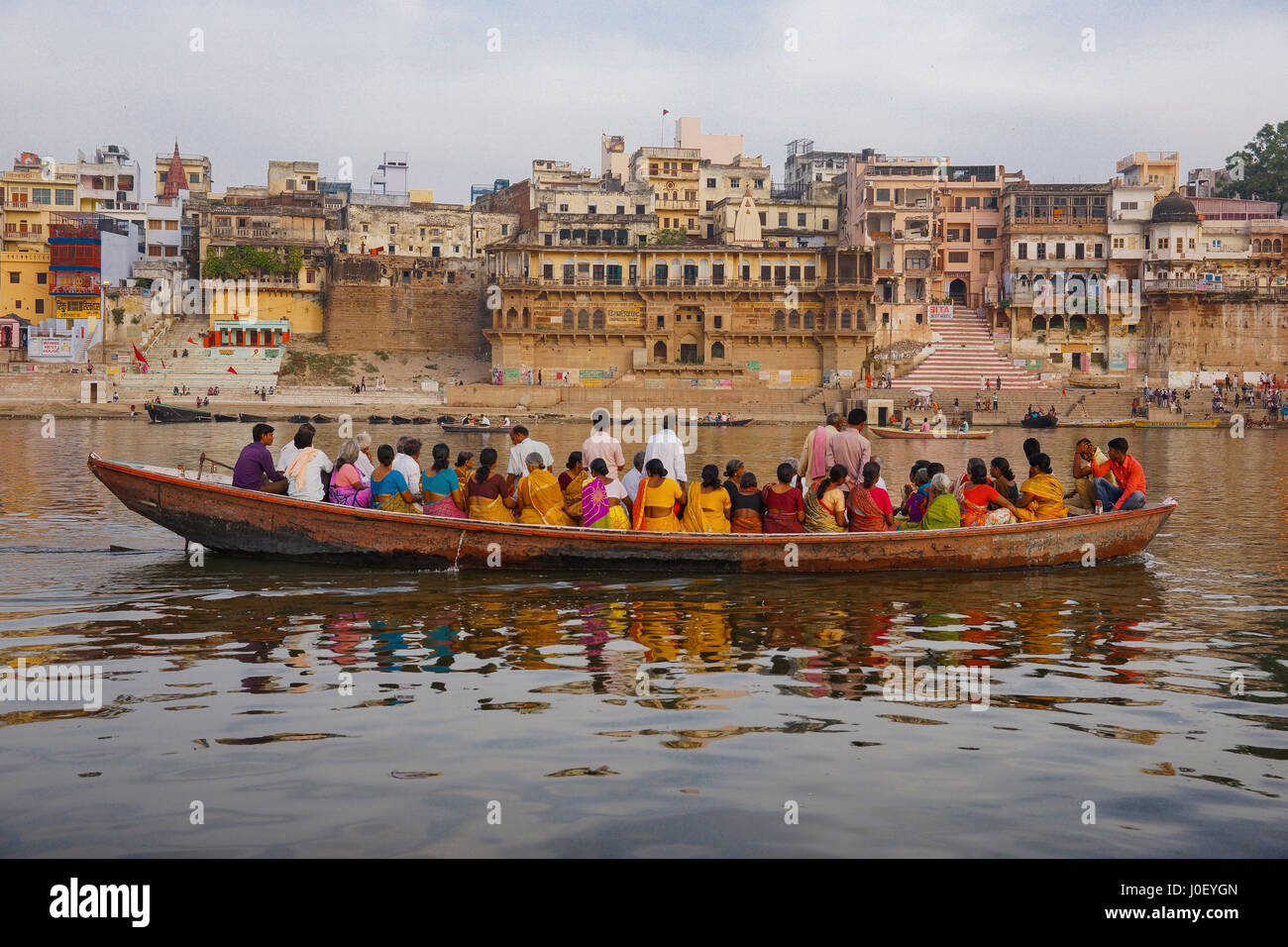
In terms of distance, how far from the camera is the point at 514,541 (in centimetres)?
1273

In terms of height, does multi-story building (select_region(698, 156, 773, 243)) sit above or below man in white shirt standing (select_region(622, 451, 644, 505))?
above

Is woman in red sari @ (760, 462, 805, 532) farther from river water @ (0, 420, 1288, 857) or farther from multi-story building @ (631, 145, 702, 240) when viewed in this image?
multi-story building @ (631, 145, 702, 240)

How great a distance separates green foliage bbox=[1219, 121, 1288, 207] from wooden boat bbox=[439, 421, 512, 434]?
173 ft

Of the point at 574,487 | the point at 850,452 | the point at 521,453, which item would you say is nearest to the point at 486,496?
the point at 521,453

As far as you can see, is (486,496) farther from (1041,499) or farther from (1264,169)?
(1264,169)

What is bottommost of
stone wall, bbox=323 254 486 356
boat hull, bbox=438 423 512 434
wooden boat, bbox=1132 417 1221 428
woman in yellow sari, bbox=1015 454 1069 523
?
woman in yellow sari, bbox=1015 454 1069 523

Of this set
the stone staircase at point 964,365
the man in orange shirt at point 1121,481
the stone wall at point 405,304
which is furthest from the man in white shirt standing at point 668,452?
the stone wall at point 405,304

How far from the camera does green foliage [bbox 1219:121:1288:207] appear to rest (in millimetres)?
74562

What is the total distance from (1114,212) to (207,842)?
222ft

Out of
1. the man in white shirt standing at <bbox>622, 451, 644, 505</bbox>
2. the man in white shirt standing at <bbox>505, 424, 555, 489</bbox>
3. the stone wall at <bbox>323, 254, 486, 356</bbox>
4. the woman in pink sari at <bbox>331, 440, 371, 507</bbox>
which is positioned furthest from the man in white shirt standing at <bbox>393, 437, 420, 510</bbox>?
the stone wall at <bbox>323, 254, 486, 356</bbox>

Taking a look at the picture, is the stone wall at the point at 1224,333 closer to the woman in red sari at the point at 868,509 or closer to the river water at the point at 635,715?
the river water at the point at 635,715
